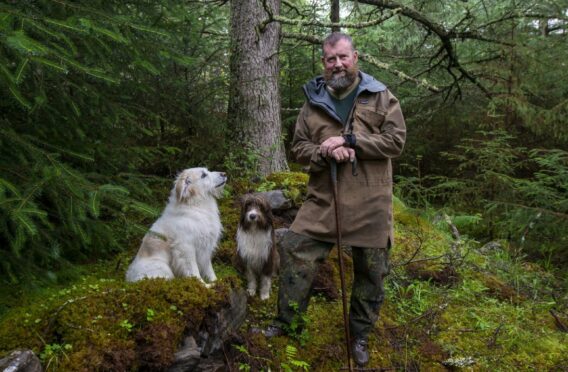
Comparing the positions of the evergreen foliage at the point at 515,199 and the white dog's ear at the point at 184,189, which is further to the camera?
the evergreen foliage at the point at 515,199

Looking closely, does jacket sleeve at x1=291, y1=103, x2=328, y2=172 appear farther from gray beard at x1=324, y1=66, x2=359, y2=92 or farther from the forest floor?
the forest floor

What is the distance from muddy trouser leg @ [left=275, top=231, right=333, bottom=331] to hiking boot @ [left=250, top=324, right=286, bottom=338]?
24 centimetres

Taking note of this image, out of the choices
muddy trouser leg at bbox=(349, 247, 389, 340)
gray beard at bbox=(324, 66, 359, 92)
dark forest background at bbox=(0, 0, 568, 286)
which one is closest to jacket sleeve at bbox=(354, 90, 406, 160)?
gray beard at bbox=(324, 66, 359, 92)

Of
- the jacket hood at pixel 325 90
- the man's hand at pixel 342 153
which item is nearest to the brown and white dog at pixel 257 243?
the jacket hood at pixel 325 90

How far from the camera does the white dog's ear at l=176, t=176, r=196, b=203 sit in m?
4.65

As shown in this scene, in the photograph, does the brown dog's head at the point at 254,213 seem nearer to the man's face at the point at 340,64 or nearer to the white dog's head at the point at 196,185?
the white dog's head at the point at 196,185

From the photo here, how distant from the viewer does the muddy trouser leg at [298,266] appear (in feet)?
12.9

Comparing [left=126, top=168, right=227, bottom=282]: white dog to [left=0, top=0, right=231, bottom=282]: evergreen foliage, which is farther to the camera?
[left=126, top=168, right=227, bottom=282]: white dog

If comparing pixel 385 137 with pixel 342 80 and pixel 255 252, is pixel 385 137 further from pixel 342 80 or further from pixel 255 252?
pixel 255 252

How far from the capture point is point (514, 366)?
14.6 feet

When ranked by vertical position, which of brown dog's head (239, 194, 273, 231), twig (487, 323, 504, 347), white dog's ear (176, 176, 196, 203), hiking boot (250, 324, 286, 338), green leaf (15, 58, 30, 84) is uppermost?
green leaf (15, 58, 30, 84)

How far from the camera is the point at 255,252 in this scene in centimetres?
489

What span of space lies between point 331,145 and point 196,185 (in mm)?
1786

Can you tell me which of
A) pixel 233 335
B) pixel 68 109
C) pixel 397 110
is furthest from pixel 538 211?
pixel 68 109
